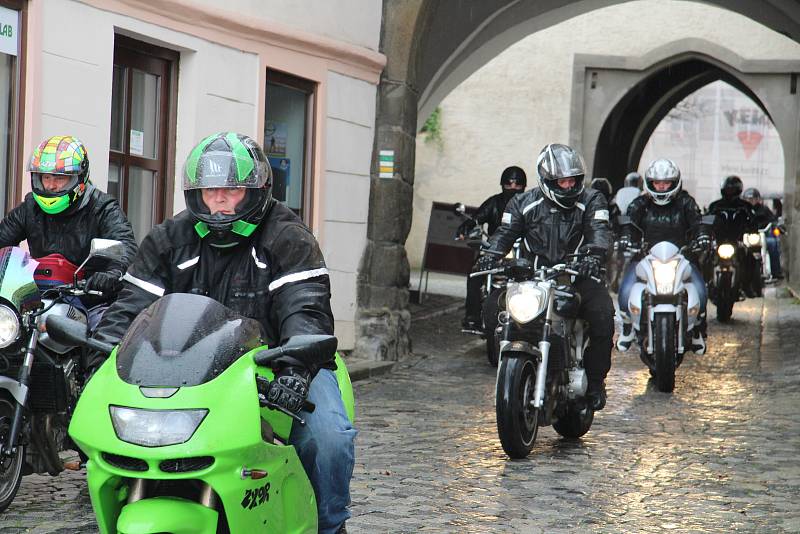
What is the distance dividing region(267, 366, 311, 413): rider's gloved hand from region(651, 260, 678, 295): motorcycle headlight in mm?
7611

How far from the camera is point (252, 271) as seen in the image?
403 centimetres

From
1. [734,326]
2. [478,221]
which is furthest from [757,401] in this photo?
[734,326]

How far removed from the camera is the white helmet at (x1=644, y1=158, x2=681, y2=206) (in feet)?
38.7

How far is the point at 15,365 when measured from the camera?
580 cm

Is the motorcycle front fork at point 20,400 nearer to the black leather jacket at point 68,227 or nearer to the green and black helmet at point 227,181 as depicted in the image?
the black leather jacket at point 68,227

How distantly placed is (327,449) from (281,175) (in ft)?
26.5

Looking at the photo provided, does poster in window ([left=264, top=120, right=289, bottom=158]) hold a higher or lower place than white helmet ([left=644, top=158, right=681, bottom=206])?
higher

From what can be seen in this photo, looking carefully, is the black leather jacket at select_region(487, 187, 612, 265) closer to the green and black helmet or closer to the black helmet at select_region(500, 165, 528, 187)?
the green and black helmet

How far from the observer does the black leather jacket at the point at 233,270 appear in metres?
3.96

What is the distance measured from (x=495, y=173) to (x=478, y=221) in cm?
1380

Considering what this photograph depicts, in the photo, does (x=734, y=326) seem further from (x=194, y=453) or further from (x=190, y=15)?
(x=194, y=453)

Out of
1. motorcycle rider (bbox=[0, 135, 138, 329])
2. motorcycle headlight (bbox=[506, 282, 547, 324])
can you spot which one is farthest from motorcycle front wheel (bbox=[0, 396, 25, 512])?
motorcycle headlight (bbox=[506, 282, 547, 324])

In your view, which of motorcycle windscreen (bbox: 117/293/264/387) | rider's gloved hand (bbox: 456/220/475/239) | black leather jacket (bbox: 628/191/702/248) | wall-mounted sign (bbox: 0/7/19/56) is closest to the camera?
motorcycle windscreen (bbox: 117/293/264/387)

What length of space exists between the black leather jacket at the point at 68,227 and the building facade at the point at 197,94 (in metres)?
1.77
